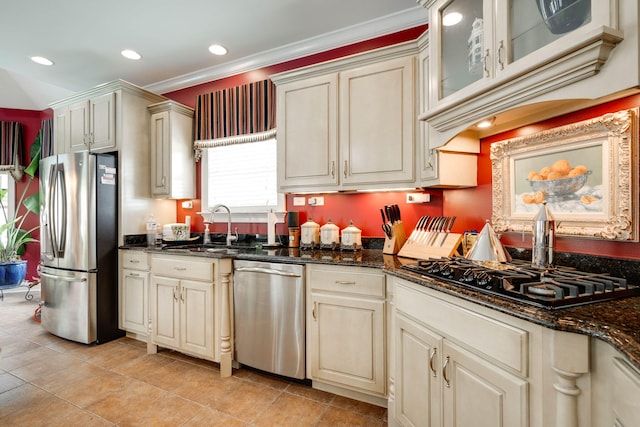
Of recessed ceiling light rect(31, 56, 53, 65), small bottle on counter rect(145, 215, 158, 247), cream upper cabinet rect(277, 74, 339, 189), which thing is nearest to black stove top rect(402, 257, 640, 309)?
cream upper cabinet rect(277, 74, 339, 189)

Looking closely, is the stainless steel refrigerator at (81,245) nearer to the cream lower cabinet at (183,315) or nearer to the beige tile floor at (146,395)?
the beige tile floor at (146,395)

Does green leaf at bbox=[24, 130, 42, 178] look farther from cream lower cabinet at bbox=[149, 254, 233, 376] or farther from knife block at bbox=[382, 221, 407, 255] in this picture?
knife block at bbox=[382, 221, 407, 255]

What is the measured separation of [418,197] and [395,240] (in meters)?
0.40

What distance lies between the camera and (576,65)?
3.51 feet

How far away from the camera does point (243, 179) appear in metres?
3.31

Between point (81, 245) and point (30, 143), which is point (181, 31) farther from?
point (30, 143)

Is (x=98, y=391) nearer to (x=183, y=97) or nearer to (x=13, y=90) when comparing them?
(x=183, y=97)

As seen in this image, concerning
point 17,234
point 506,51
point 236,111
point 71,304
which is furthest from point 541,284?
point 17,234

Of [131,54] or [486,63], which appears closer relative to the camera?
[486,63]

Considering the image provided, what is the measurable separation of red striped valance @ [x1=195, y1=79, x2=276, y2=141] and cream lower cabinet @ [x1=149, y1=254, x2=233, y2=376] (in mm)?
1376

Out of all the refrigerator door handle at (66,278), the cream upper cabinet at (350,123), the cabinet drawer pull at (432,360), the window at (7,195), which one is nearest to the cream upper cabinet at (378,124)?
the cream upper cabinet at (350,123)

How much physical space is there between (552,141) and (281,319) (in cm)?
191

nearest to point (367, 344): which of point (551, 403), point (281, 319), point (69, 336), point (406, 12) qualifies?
point (281, 319)

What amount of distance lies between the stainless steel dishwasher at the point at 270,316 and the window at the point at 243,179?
0.90 m
